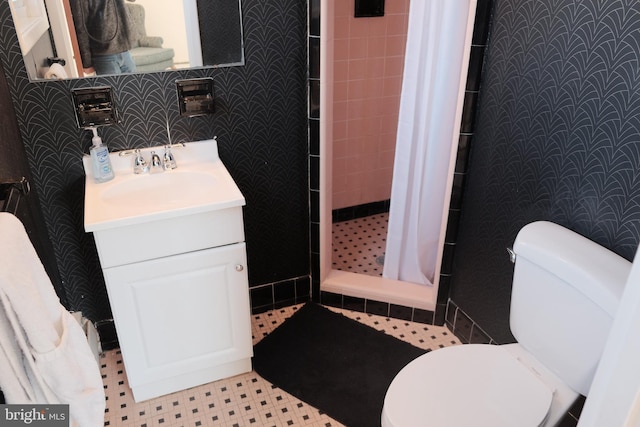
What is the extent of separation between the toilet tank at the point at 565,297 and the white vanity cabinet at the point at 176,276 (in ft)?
3.06

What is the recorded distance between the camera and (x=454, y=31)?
6.32ft

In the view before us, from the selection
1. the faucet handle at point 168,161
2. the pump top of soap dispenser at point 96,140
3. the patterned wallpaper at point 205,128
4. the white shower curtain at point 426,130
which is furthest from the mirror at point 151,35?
the white shower curtain at point 426,130

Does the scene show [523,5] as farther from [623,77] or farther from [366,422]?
[366,422]

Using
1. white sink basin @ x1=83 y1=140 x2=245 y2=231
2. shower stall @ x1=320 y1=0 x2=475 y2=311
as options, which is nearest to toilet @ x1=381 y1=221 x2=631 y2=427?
shower stall @ x1=320 y1=0 x2=475 y2=311

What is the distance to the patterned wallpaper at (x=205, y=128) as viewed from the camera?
1822 millimetres

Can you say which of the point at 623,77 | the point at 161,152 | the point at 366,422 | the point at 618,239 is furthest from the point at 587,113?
the point at 161,152

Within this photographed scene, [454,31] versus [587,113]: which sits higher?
[454,31]

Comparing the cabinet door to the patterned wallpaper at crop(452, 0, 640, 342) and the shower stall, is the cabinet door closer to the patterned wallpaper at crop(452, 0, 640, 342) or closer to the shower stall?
the shower stall

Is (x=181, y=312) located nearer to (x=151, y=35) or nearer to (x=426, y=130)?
(x=151, y=35)

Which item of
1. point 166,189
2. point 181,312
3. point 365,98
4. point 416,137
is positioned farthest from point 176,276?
point 365,98

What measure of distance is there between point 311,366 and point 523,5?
1543mm

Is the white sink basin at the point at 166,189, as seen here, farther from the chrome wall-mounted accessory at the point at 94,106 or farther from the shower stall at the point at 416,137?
the shower stall at the point at 416,137

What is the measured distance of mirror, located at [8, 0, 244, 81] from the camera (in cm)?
172

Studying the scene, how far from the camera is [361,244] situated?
3.01 meters
